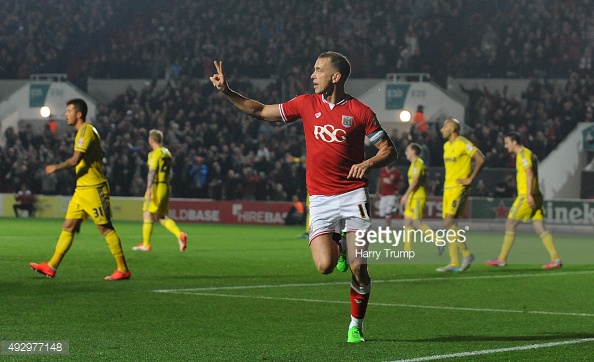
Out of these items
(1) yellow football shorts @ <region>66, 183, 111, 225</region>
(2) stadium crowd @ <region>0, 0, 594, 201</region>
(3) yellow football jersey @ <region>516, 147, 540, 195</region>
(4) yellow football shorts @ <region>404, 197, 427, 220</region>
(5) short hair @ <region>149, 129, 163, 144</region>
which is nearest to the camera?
(1) yellow football shorts @ <region>66, 183, 111, 225</region>

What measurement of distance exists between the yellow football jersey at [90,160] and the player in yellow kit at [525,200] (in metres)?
6.60

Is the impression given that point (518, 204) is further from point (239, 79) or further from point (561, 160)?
point (239, 79)

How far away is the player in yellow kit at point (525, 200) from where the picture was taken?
620 inches

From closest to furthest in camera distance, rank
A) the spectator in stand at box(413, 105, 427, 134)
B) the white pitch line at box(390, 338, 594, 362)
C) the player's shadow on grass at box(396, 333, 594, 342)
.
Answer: the white pitch line at box(390, 338, 594, 362) < the player's shadow on grass at box(396, 333, 594, 342) < the spectator in stand at box(413, 105, 427, 134)

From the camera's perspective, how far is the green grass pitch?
7.35 m

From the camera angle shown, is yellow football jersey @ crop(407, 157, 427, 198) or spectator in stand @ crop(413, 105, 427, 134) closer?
yellow football jersey @ crop(407, 157, 427, 198)

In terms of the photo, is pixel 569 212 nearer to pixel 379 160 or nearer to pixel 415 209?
pixel 415 209

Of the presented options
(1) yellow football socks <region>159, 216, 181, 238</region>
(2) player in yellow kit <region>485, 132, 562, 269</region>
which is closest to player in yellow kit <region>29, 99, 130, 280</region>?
(1) yellow football socks <region>159, 216, 181, 238</region>

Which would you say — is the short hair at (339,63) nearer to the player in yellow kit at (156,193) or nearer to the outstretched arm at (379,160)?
the outstretched arm at (379,160)

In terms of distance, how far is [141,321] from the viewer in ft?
29.1

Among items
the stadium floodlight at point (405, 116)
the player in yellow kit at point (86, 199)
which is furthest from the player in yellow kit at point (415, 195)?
the stadium floodlight at point (405, 116)

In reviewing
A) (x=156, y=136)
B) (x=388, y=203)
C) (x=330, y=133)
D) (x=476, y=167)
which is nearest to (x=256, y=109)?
(x=330, y=133)

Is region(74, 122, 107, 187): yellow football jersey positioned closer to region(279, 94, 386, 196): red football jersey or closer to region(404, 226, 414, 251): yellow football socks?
region(279, 94, 386, 196): red football jersey

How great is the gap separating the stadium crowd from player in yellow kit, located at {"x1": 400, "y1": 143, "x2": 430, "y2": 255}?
9.32 m
